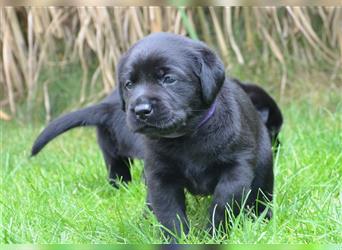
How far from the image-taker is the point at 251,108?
8.87 feet

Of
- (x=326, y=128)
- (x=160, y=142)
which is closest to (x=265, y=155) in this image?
(x=160, y=142)

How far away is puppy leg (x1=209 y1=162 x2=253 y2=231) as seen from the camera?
2262 millimetres

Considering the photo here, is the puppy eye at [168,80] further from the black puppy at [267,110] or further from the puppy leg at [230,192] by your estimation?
the black puppy at [267,110]

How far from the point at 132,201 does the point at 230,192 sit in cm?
69

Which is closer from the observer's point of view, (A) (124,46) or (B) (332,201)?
(B) (332,201)

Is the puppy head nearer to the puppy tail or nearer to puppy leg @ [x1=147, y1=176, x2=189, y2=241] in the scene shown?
puppy leg @ [x1=147, y1=176, x2=189, y2=241]

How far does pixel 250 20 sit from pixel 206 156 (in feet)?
9.87

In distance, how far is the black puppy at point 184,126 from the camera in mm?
2217

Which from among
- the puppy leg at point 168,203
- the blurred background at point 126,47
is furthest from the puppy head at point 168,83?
the blurred background at point 126,47

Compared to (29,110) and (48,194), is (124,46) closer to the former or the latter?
(29,110)

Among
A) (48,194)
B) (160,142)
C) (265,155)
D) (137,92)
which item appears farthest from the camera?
(48,194)

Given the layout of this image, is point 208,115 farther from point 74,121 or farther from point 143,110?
point 74,121

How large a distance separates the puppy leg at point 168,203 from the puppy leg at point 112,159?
908 millimetres

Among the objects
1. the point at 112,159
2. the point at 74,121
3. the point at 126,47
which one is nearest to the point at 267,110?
the point at 112,159
